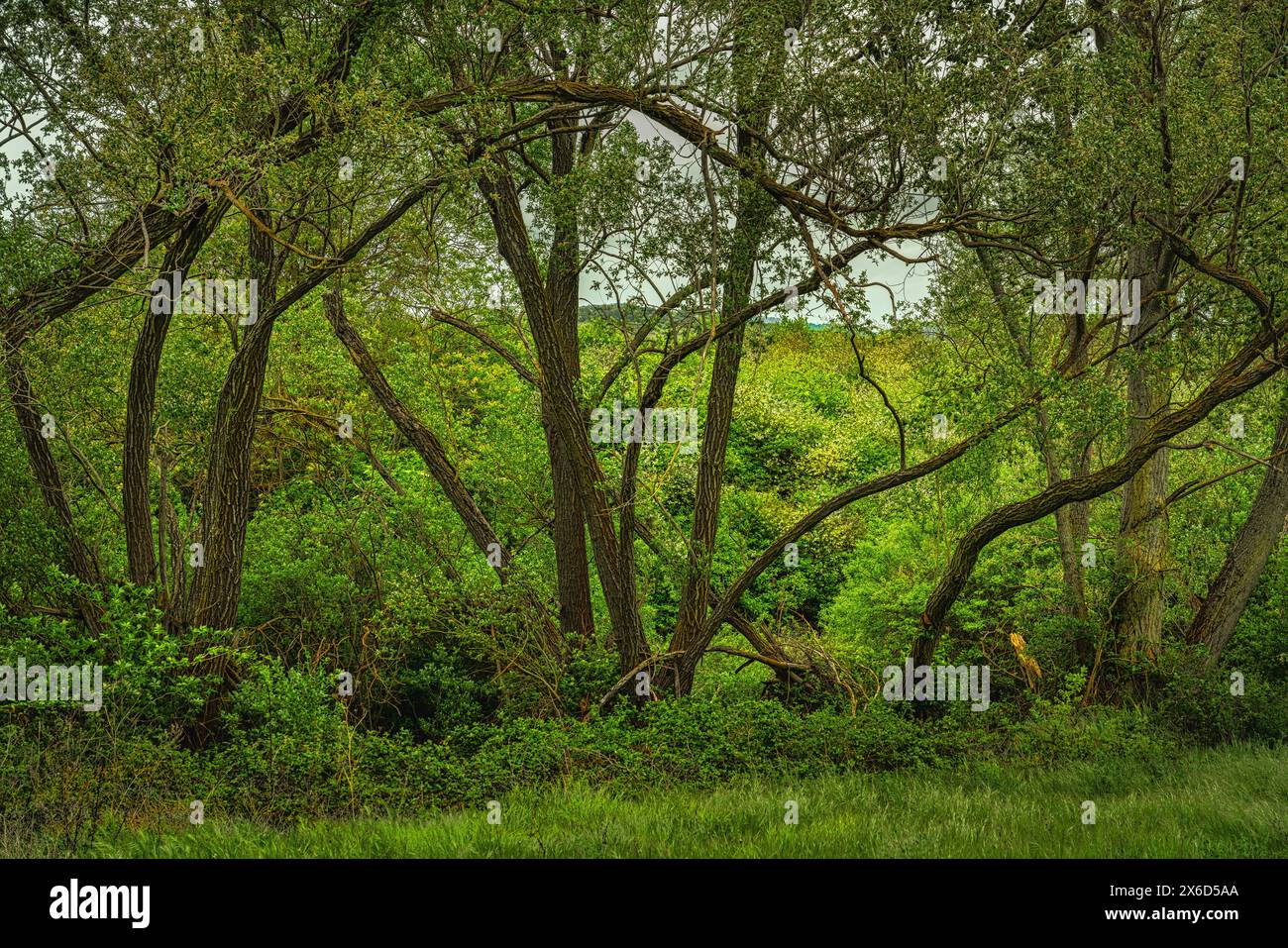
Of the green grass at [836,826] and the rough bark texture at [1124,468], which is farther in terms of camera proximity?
the rough bark texture at [1124,468]

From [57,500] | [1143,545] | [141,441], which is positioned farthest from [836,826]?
[57,500]

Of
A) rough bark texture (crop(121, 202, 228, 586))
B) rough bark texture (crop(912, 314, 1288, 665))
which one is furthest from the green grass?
rough bark texture (crop(121, 202, 228, 586))

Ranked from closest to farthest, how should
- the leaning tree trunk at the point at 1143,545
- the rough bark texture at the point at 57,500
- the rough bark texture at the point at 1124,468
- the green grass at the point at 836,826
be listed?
the green grass at the point at 836,826
the rough bark texture at the point at 1124,468
the rough bark texture at the point at 57,500
the leaning tree trunk at the point at 1143,545

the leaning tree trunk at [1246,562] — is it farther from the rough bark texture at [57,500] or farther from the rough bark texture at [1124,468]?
the rough bark texture at [57,500]

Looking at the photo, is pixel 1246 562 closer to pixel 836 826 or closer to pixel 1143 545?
pixel 1143 545

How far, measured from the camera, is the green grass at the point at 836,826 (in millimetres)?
6422

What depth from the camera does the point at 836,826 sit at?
7.00 meters

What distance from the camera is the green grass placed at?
6.42 m

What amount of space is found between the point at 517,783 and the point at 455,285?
23.0 feet

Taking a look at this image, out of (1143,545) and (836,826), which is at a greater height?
(1143,545)

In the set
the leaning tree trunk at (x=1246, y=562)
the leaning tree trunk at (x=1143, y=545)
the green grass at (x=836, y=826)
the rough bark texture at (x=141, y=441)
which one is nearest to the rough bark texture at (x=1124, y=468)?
the leaning tree trunk at (x=1143, y=545)

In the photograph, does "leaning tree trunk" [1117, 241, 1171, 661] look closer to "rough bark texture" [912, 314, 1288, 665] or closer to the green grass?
"rough bark texture" [912, 314, 1288, 665]

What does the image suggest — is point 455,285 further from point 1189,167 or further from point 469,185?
point 1189,167

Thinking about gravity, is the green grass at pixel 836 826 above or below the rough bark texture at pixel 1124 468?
below
